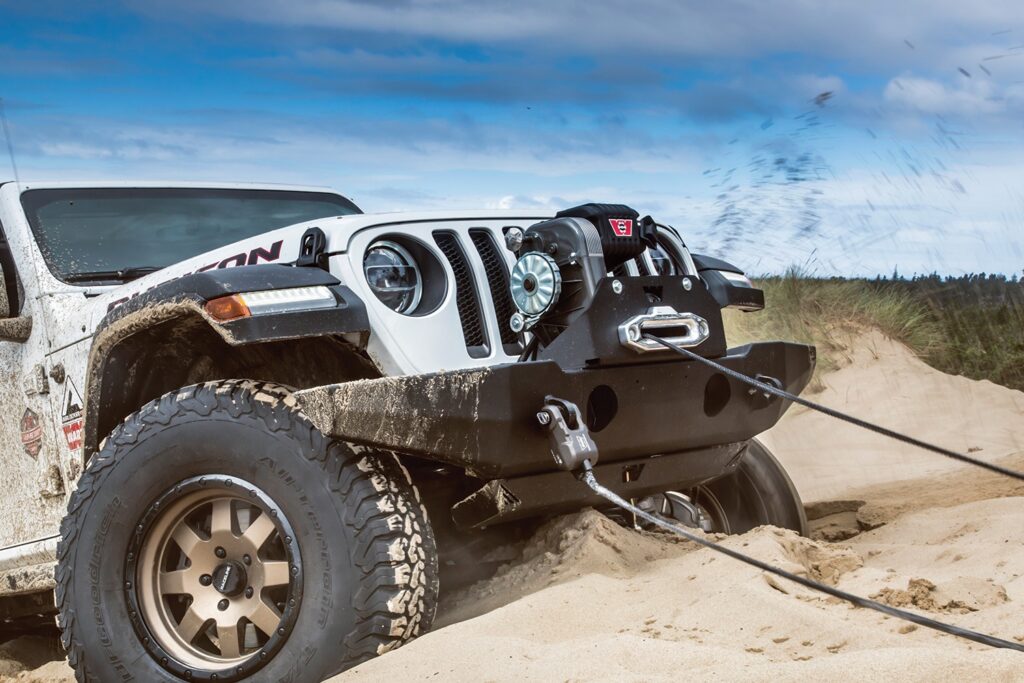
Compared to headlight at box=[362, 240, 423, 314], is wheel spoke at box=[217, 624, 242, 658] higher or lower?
lower

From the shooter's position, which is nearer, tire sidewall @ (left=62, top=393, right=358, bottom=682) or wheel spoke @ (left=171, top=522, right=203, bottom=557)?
tire sidewall @ (left=62, top=393, right=358, bottom=682)

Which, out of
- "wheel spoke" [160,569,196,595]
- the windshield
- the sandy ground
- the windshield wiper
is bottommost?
the sandy ground

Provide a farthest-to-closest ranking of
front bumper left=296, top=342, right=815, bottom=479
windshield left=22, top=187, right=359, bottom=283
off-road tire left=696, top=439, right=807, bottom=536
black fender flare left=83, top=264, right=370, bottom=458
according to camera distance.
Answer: off-road tire left=696, top=439, right=807, bottom=536 → windshield left=22, top=187, right=359, bottom=283 → black fender flare left=83, top=264, right=370, bottom=458 → front bumper left=296, top=342, right=815, bottom=479

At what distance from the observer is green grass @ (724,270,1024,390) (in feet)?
36.4

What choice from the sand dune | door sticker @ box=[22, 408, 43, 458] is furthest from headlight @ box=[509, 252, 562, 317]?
door sticker @ box=[22, 408, 43, 458]

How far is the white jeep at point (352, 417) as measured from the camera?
3.27 metres

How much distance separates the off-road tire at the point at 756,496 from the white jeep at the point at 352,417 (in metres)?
0.62

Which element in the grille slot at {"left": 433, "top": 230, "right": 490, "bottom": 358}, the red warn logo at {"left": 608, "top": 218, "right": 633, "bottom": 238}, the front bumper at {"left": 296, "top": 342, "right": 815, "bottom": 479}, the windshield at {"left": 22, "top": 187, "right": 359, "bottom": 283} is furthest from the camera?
the windshield at {"left": 22, "top": 187, "right": 359, "bottom": 283}

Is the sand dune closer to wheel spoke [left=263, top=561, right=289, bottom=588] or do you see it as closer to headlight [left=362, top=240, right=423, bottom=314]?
wheel spoke [left=263, top=561, right=289, bottom=588]

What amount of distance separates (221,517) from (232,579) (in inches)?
7.7

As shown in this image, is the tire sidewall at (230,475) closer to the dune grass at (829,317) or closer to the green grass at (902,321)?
the green grass at (902,321)

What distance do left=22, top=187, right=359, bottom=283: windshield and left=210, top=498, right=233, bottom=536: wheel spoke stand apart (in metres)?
1.43

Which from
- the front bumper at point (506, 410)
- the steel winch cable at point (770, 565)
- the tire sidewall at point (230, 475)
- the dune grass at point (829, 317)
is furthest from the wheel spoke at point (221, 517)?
the dune grass at point (829, 317)

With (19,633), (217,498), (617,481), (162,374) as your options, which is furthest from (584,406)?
(19,633)
